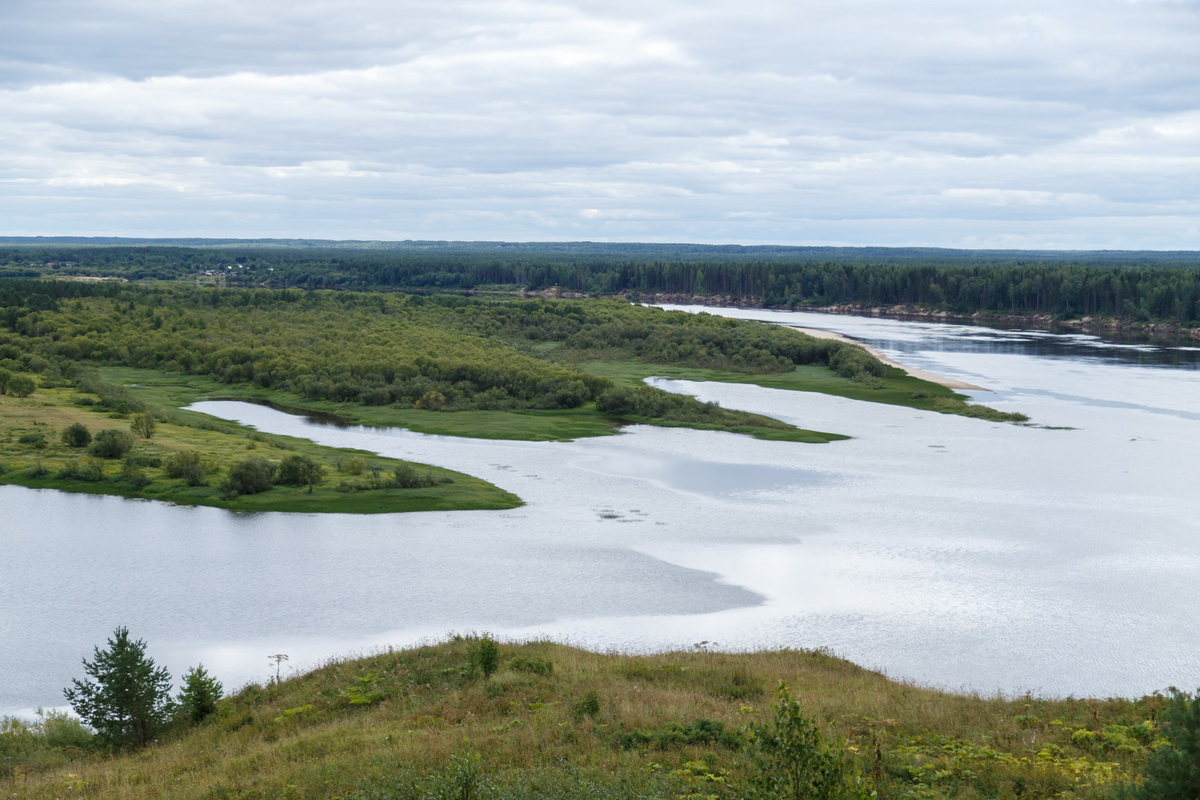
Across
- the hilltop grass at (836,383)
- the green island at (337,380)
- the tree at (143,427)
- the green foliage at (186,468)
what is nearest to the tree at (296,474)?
the green island at (337,380)

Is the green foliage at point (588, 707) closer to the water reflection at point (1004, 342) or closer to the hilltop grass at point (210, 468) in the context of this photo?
the hilltop grass at point (210, 468)

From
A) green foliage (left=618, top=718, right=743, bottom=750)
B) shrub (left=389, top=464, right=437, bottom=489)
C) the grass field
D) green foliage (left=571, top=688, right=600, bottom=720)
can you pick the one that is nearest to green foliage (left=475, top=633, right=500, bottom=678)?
green foliage (left=571, top=688, right=600, bottom=720)

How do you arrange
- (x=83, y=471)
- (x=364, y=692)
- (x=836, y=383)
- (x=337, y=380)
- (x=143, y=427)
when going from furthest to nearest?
1. (x=836, y=383)
2. (x=337, y=380)
3. (x=143, y=427)
4. (x=83, y=471)
5. (x=364, y=692)

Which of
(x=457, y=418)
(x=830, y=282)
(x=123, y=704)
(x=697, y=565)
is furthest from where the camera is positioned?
(x=830, y=282)

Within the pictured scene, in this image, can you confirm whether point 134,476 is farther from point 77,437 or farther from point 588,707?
point 588,707

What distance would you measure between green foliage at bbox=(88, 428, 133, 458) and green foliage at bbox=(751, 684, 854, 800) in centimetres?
4029

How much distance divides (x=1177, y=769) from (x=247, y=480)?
34671mm

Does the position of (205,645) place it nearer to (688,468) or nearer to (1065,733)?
(1065,733)

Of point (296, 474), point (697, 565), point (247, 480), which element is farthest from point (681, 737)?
point (296, 474)

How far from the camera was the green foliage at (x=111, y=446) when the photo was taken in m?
43.8

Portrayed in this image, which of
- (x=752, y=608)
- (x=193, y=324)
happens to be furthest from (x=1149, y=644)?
(x=193, y=324)

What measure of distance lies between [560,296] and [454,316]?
66.0 metres

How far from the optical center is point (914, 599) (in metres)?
27.7

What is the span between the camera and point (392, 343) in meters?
81.2
